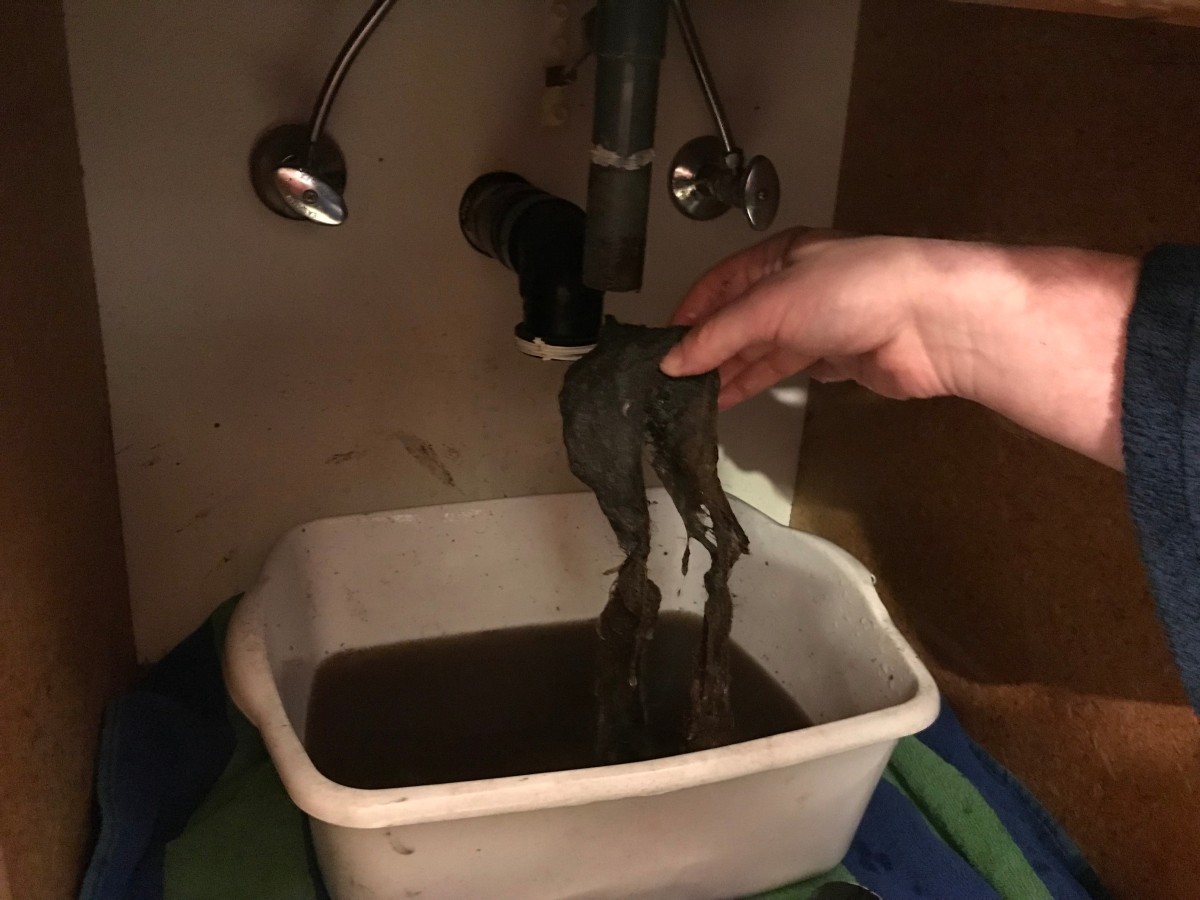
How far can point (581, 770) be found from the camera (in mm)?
521

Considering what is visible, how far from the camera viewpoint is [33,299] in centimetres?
56

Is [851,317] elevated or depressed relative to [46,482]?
elevated

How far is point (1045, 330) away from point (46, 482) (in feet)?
1.80

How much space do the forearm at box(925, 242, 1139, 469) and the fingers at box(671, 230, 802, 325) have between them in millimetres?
149

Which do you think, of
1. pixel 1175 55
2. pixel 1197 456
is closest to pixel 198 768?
pixel 1197 456

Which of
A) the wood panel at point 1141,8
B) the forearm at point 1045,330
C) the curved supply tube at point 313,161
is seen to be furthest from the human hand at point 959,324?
the curved supply tube at point 313,161

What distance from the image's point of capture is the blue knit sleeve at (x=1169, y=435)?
0.43 m

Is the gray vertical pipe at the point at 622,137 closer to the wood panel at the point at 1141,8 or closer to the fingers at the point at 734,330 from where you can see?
the fingers at the point at 734,330

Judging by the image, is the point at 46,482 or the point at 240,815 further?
the point at 240,815

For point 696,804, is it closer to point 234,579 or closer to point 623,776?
point 623,776

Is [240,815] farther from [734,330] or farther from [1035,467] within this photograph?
[1035,467]

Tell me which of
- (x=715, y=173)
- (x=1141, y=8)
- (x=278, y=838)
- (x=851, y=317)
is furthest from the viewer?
(x=715, y=173)

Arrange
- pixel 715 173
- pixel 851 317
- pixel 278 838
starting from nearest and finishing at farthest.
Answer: pixel 851 317 < pixel 278 838 < pixel 715 173

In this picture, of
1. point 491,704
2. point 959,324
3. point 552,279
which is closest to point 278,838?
point 491,704
